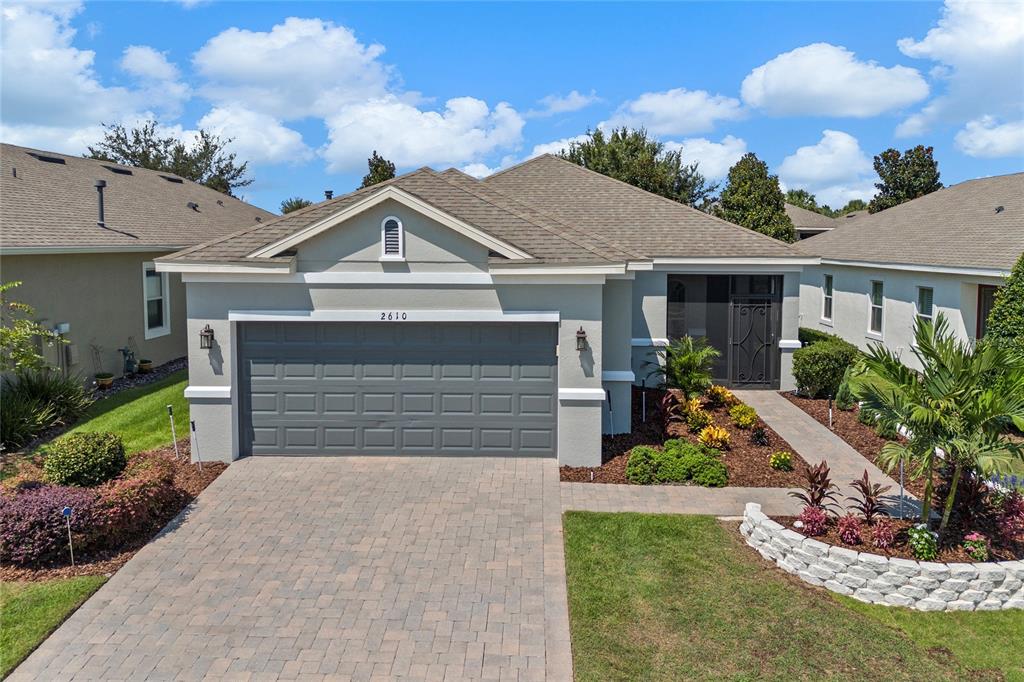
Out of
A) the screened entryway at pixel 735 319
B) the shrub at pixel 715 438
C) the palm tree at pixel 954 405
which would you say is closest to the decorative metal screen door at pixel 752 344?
the screened entryway at pixel 735 319

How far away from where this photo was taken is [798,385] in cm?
1738

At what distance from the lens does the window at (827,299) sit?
2480 cm

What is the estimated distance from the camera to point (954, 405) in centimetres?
820

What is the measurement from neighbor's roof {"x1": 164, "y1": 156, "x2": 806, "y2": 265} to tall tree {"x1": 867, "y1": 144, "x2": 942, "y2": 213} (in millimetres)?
33304

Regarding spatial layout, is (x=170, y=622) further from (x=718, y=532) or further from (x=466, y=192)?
(x=466, y=192)

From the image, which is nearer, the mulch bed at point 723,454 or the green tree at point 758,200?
the mulch bed at point 723,454

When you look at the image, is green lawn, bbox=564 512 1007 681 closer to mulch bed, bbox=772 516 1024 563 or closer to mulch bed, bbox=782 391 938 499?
mulch bed, bbox=772 516 1024 563

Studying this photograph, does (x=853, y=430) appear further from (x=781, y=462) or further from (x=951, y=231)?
(x=951, y=231)

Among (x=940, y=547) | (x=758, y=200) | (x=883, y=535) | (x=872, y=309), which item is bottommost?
(x=940, y=547)

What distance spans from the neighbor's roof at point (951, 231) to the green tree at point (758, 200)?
340 cm

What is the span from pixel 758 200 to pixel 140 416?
24325 millimetres

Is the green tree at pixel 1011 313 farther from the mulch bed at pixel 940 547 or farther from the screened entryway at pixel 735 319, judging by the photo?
the mulch bed at pixel 940 547

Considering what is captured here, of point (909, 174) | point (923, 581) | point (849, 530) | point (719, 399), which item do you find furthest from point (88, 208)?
point (909, 174)

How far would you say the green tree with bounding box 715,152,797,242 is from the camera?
29625mm
